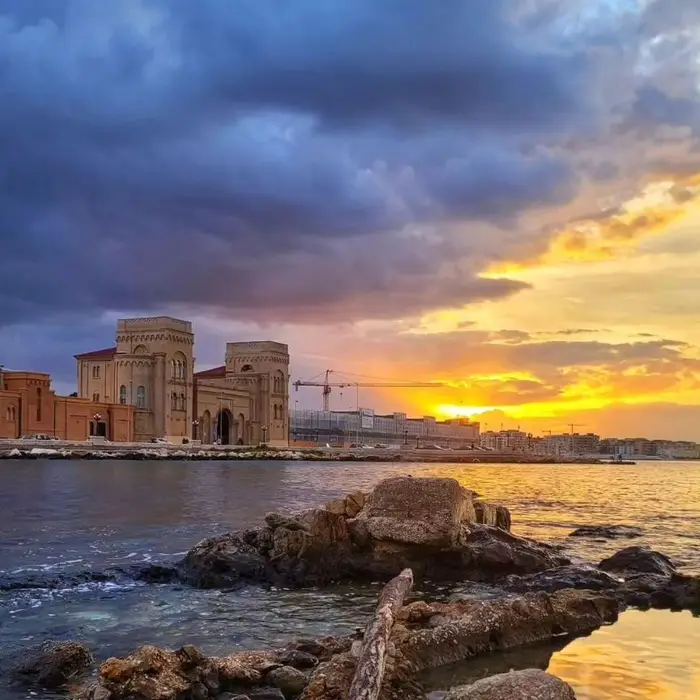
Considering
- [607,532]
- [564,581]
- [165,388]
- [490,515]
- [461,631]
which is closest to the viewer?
[461,631]

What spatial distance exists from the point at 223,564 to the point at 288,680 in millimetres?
6699

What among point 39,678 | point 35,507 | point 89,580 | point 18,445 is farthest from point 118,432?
point 39,678

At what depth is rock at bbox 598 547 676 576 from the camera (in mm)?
14203

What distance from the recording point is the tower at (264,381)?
430 feet

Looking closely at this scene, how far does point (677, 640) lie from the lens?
9695 mm

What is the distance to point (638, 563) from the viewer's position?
14422 mm

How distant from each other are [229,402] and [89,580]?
4407 inches

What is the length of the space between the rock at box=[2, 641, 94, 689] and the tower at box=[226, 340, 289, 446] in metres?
122

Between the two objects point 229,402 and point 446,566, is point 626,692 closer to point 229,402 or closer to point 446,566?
point 446,566

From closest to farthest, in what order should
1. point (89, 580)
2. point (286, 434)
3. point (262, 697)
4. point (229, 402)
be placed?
1. point (262, 697)
2. point (89, 580)
3. point (229, 402)
4. point (286, 434)

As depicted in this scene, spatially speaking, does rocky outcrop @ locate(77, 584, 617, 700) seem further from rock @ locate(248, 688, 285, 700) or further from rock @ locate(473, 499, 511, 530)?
rock @ locate(473, 499, 511, 530)

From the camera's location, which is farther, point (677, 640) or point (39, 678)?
point (677, 640)

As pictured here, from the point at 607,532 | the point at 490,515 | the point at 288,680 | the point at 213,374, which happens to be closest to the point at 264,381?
the point at 213,374

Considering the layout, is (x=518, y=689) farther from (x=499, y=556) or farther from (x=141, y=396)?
(x=141, y=396)
